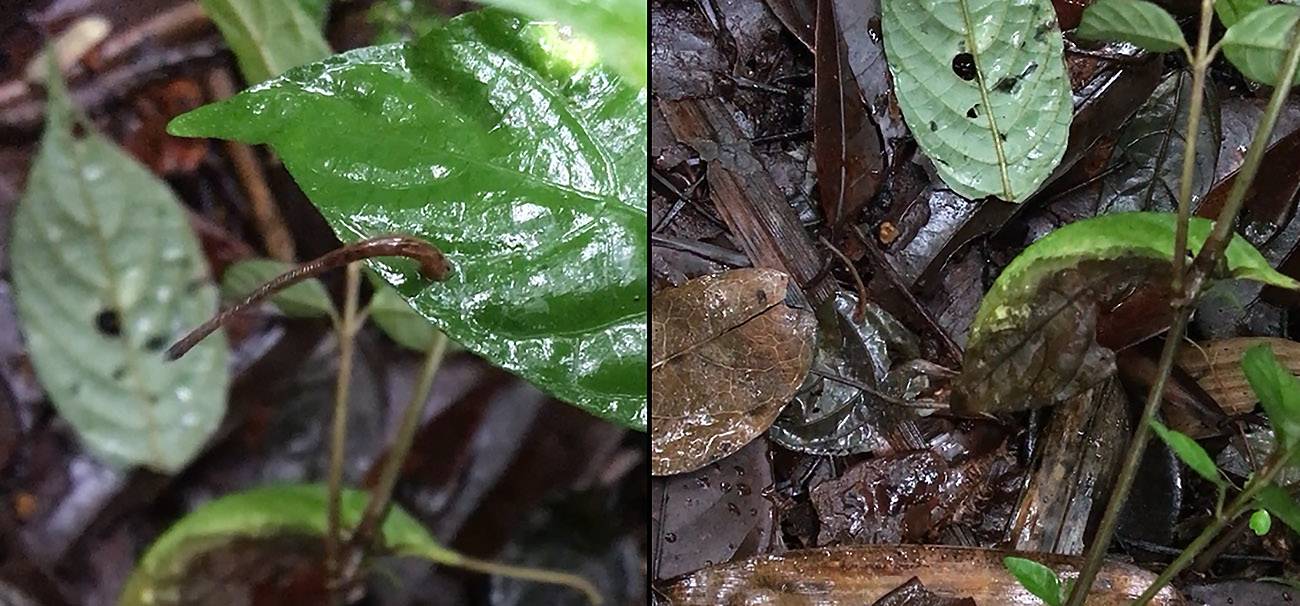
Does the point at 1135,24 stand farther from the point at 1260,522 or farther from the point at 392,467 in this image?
the point at 392,467

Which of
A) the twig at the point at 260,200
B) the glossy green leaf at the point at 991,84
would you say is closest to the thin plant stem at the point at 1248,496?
the glossy green leaf at the point at 991,84

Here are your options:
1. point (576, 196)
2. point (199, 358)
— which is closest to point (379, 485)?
point (199, 358)

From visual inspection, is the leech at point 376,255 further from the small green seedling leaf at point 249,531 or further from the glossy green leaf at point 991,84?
the glossy green leaf at point 991,84

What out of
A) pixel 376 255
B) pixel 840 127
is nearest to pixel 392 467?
pixel 376 255

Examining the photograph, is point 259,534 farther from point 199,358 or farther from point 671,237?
point 671,237

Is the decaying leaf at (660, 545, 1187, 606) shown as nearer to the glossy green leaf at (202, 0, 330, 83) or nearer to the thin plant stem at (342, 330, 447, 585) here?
the thin plant stem at (342, 330, 447, 585)
